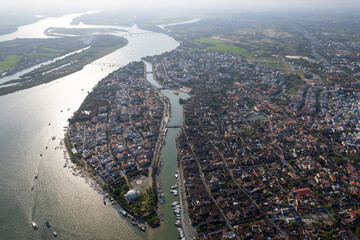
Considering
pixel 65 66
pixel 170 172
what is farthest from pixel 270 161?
pixel 65 66

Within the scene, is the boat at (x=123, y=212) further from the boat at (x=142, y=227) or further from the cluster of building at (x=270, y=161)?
the cluster of building at (x=270, y=161)

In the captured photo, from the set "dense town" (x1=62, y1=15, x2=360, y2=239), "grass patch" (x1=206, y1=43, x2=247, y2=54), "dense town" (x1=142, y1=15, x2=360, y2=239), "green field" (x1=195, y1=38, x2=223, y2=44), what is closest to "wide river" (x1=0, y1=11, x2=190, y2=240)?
"dense town" (x1=62, y1=15, x2=360, y2=239)

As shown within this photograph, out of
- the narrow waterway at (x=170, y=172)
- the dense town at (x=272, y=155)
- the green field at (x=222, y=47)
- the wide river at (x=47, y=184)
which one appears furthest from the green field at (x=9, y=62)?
the green field at (x=222, y=47)

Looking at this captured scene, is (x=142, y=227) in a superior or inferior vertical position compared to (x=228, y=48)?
inferior

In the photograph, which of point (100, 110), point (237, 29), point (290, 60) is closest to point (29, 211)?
point (100, 110)

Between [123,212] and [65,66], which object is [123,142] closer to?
[123,212]

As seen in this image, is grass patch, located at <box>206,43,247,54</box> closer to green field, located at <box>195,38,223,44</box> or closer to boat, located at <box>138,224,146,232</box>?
green field, located at <box>195,38,223,44</box>
